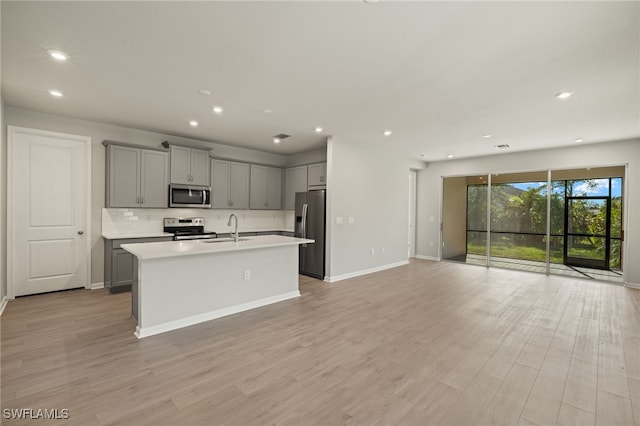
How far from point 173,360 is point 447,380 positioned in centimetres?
229

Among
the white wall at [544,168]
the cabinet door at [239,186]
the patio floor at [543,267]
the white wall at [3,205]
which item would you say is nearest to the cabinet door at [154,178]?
the cabinet door at [239,186]

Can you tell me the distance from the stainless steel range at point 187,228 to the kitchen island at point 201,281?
1483 mm

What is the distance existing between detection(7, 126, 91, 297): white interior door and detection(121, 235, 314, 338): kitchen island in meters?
1.91

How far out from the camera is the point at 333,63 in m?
2.64

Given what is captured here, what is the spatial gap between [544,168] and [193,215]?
7.36 m

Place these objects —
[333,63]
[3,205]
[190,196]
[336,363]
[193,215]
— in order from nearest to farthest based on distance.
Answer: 1. [336,363]
2. [333,63]
3. [3,205]
4. [190,196]
5. [193,215]

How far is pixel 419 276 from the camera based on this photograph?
19.0 ft

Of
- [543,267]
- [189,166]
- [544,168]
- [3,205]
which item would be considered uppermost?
[544,168]

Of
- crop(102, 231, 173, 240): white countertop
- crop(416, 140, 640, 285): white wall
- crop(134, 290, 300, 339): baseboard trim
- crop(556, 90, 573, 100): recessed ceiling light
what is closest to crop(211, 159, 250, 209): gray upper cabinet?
crop(102, 231, 173, 240): white countertop

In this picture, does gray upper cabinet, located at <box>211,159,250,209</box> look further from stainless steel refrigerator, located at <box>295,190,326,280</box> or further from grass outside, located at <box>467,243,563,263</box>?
grass outside, located at <box>467,243,563,263</box>

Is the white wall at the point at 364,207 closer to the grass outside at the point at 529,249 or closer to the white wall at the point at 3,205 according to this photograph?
the grass outside at the point at 529,249

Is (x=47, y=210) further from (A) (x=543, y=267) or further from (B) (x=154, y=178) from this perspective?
(A) (x=543, y=267)

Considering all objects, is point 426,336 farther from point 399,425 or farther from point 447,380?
point 399,425

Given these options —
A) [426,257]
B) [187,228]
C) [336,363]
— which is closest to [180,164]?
[187,228]
